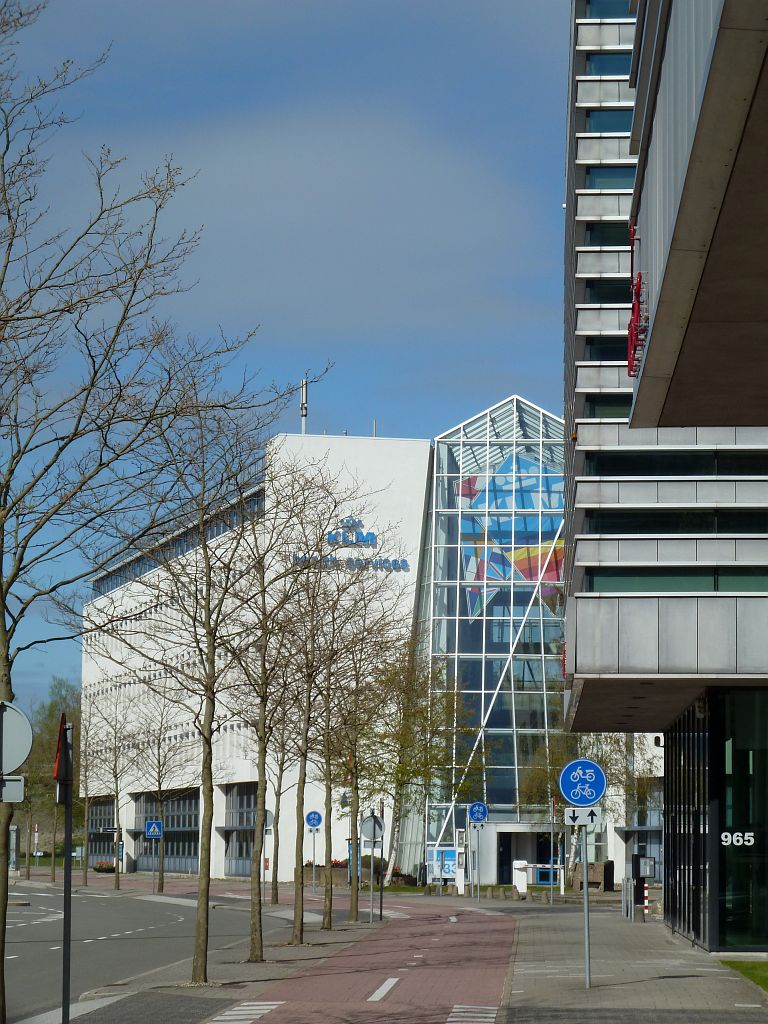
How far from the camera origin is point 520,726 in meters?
75.2

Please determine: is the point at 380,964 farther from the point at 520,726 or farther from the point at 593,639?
the point at 520,726

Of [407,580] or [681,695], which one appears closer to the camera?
[681,695]

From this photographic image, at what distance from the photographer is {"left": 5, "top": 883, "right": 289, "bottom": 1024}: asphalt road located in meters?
21.8

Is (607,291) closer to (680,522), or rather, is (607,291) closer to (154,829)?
(680,522)

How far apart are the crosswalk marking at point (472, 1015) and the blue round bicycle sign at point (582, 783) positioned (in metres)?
3.20

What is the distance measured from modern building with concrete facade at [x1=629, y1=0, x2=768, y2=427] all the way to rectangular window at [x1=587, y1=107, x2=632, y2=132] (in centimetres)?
2426

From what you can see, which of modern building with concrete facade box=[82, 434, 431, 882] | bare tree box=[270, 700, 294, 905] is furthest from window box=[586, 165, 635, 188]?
modern building with concrete facade box=[82, 434, 431, 882]

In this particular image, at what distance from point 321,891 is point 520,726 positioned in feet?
47.9

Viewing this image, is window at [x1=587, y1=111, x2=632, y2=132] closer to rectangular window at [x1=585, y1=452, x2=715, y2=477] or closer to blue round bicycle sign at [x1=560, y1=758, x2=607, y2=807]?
rectangular window at [x1=585, y1=452, x2=715, y2=477]

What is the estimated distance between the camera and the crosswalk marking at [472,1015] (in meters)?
15.9

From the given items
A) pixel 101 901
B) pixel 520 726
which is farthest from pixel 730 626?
pixel 520 726

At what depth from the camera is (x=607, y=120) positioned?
115 ft

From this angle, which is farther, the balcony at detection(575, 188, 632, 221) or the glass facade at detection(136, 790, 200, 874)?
the glass facade at detection(136, 790, 200, 874)

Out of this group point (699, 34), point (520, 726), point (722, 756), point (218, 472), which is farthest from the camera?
point (520, 726)
